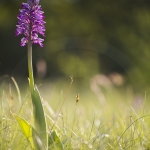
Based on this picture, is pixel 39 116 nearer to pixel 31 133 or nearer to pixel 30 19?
pixel 31 133

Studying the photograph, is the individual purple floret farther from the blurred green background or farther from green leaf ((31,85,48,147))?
the blurred green background

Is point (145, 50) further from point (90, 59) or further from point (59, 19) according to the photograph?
point (59, 19)

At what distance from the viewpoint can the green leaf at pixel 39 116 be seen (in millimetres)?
1888

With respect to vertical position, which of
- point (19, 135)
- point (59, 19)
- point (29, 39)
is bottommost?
point (19, 135)

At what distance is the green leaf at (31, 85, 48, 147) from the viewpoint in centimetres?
189

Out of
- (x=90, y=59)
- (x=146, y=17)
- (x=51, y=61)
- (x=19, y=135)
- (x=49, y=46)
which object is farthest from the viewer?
(x=51, y=61)

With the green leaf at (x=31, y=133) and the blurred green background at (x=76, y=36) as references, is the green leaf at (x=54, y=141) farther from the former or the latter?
the blurred green background at (x=76, y=36)

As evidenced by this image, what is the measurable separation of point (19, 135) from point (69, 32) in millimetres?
13876

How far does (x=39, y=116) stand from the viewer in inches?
74.7

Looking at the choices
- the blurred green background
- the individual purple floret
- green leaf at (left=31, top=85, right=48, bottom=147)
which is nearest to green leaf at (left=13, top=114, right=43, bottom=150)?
green leaf at (left=31, top=85, right=48, bottom=147)

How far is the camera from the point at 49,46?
49.4 ft

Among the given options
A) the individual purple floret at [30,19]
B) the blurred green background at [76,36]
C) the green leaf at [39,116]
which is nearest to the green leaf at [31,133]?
the green leaf at [39,116]

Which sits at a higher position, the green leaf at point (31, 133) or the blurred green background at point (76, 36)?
the blurred green background at point (76, 36)

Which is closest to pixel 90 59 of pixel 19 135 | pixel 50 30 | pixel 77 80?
pixel 77 80
